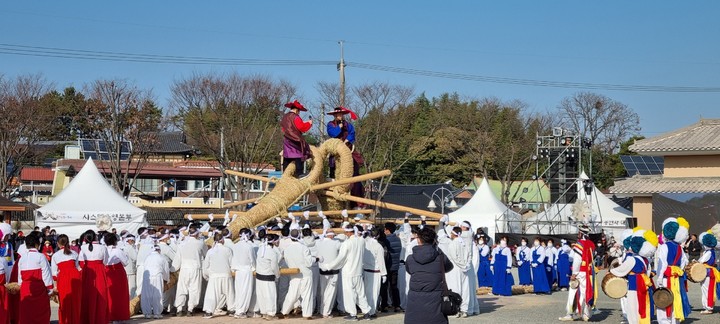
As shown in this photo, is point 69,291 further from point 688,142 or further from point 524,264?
point 688,142

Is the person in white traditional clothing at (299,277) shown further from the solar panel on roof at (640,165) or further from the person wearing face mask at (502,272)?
the solar panel on roof at (640,165)

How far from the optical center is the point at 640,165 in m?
45.5

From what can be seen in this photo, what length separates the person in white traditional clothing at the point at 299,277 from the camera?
14797 millimetres

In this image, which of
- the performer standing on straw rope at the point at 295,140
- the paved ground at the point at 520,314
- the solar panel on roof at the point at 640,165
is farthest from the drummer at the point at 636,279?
the solar panel on roof at the point at 640,165

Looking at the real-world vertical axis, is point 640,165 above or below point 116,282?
above

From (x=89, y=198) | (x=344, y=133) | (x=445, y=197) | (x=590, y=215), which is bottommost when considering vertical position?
(x=590, y=215)

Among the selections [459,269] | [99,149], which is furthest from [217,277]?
[99,149]

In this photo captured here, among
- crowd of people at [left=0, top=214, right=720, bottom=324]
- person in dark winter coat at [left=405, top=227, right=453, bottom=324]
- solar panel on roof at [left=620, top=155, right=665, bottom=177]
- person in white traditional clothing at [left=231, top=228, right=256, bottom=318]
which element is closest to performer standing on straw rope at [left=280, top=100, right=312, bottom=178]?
crowd of people at [left=0, top=214, right=720, bottom=324]

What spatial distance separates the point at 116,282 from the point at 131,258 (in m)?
1.73

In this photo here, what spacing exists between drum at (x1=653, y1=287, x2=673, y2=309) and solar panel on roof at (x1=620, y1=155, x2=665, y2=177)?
3239 cm

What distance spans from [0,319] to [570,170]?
2865 centimetres

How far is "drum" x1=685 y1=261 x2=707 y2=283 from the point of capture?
14.5 m

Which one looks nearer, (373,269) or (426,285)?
(426,285)

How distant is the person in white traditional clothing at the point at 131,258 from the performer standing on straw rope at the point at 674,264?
8465 mm
